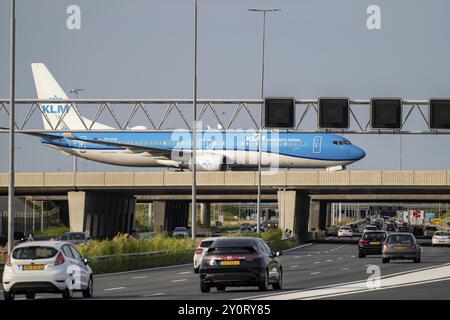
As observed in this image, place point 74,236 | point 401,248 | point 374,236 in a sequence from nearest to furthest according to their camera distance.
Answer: point 401,248, point 374,236, point 74,236

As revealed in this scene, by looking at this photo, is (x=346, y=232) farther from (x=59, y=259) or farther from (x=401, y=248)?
(x=59, y=259)

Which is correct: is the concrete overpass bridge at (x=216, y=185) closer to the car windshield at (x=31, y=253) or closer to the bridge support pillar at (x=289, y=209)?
the bridge support pillar at (x=289, y=209)

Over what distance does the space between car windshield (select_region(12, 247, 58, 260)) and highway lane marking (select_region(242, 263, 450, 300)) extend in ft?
15.6

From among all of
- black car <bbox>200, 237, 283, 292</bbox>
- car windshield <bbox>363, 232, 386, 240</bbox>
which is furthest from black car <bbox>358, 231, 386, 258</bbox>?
black car <bbox>200, 237, 283, 292</bbox>

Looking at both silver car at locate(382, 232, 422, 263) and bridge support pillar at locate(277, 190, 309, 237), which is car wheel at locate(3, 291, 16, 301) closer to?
silver car at locate(382, 232, 422, 263)

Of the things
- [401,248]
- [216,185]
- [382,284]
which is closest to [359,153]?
[216,185]

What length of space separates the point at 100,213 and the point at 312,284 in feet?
218

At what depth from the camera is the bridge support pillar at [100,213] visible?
9294 centimetres

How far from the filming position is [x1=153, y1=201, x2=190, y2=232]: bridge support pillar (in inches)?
4951

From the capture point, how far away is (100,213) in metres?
99.1

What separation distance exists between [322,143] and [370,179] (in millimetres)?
5015

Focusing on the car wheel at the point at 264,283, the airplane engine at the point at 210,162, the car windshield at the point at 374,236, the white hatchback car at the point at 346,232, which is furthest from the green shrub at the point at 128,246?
the white hatchback car at the point at 346,232

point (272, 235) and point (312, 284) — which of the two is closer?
point (312, 284)
